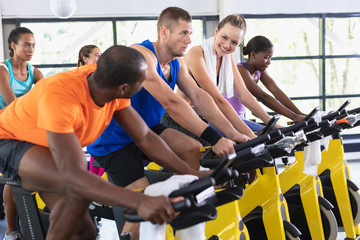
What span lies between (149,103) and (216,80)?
0.88 m

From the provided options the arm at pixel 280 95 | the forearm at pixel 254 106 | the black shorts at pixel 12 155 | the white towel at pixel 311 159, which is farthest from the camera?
the arm at pixel 280 95

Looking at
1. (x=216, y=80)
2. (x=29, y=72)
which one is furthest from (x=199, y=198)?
(x=29, y=72)

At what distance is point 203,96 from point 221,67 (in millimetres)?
707

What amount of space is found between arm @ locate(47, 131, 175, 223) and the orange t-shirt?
2.0 inches

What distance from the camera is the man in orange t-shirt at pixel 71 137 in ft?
4.79

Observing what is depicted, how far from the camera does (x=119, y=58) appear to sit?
5.23 ft

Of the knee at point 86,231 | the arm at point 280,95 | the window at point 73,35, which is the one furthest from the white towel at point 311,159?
the window at point 73,35

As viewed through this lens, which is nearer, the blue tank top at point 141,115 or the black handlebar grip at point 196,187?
the black handlebar grip at point 196,187

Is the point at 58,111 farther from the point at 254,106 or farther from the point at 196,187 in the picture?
the point at 254,106

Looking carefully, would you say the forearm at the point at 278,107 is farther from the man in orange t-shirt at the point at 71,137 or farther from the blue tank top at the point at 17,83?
the man in orange t-shirt at the point at 71,137

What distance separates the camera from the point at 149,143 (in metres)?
2.08

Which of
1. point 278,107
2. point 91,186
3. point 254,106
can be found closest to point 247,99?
point 254,106

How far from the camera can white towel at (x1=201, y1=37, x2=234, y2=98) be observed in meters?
3.14

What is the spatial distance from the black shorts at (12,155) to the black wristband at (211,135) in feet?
2.76
